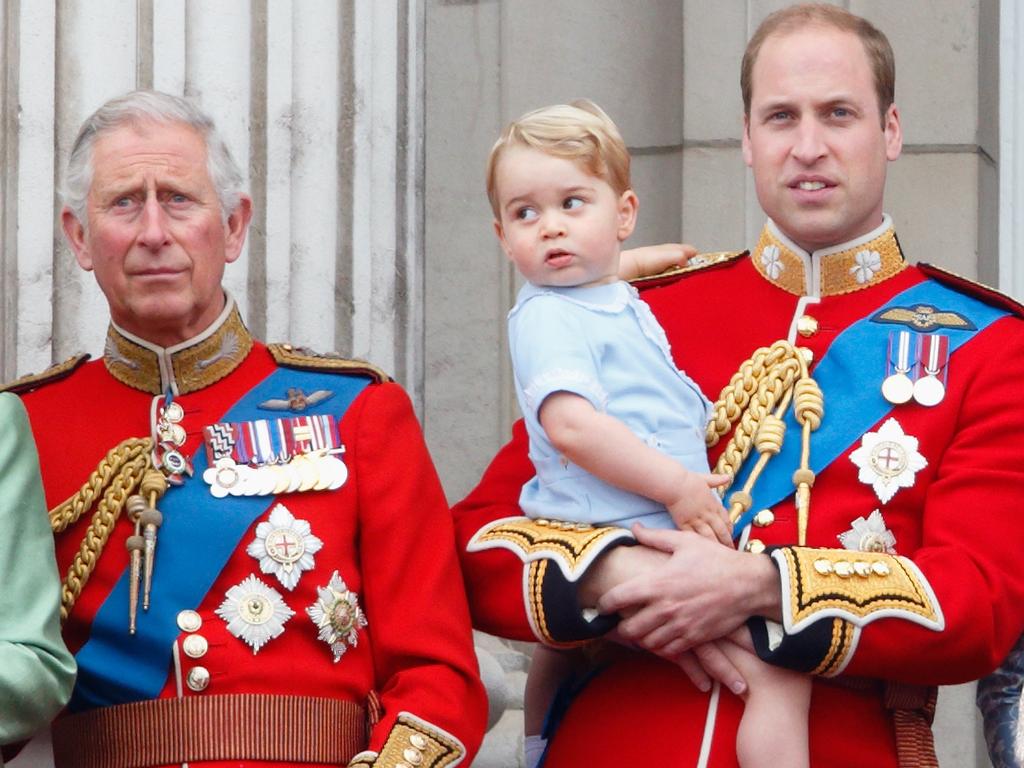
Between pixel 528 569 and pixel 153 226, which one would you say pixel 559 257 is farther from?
pixel 153 226

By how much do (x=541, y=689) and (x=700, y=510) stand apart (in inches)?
18.4

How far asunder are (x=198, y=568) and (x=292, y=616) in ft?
0.50

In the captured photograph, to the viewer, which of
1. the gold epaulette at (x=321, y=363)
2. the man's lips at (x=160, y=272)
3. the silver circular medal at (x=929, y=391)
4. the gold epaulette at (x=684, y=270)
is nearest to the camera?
the silver circular medal at (x=929, y=391)

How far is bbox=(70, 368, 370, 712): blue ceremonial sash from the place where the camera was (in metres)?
3.36

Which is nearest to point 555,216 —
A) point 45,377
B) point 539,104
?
point 45,377

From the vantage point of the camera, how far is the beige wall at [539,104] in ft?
16.4

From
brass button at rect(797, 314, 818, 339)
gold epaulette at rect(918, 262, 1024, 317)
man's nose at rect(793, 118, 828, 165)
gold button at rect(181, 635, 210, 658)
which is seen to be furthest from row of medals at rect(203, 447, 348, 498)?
gold epaulette at rect(918, 262, 1024, 317)

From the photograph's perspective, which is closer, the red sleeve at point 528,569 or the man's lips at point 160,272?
the red sleeve at point 528,569

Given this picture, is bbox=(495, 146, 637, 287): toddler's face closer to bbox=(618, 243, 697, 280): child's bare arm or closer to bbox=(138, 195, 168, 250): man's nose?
bbox=(618, 243, 697, 280): child's bare arm

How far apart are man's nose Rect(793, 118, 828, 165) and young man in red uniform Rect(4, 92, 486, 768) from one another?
698 mm

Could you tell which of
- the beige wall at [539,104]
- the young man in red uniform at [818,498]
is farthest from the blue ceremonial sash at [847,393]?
the beige wall at [539,104]

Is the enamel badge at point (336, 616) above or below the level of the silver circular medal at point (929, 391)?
below

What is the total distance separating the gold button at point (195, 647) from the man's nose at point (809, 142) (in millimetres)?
1121

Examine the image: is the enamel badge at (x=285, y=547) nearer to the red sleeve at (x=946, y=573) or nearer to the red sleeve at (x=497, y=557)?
the red sleeve at (x=497, y=557)
